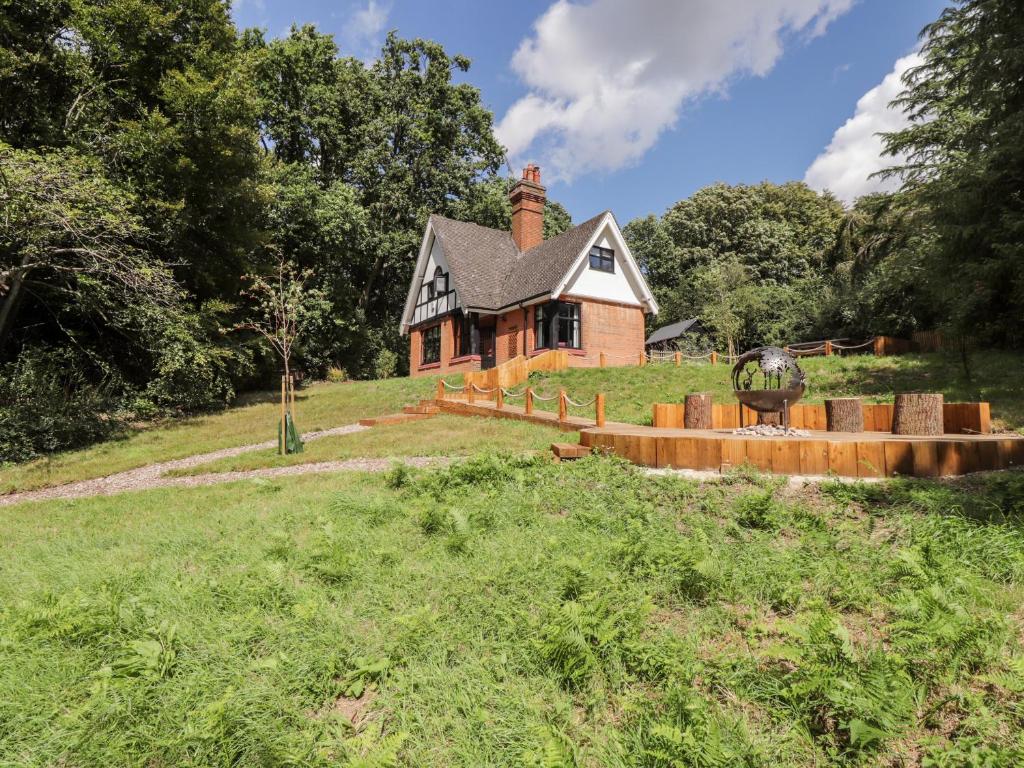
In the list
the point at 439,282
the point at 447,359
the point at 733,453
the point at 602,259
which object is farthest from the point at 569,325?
the point at 733,453

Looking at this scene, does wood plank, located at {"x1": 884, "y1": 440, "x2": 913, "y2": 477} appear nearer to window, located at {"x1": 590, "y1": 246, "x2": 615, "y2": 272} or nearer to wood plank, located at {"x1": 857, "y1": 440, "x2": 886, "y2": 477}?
wood plank, located at {"x1": 857, "y1": 440, "x2": 886, "y2": 477}

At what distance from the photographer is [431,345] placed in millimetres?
29109

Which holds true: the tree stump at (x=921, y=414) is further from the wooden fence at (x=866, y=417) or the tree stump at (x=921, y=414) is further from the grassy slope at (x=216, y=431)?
the grassy slope at (x=216, y=431)

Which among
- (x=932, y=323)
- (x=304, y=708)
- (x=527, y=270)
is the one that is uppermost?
(x=527, y=270)

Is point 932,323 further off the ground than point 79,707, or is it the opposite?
point 932,323

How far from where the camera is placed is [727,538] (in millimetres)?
4656

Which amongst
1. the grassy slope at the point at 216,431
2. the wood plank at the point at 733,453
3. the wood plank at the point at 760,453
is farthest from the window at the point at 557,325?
the wood plank at the point at 760,453

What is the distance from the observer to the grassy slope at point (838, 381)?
12859mm

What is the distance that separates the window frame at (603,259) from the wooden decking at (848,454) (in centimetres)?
1916

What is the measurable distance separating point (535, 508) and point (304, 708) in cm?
321

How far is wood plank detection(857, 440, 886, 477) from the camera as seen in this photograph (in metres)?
6.16

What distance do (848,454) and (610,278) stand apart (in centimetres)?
2024

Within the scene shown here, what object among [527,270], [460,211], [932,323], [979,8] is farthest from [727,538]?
[460,211]

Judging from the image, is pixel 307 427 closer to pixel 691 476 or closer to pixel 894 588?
pixel 691 476
